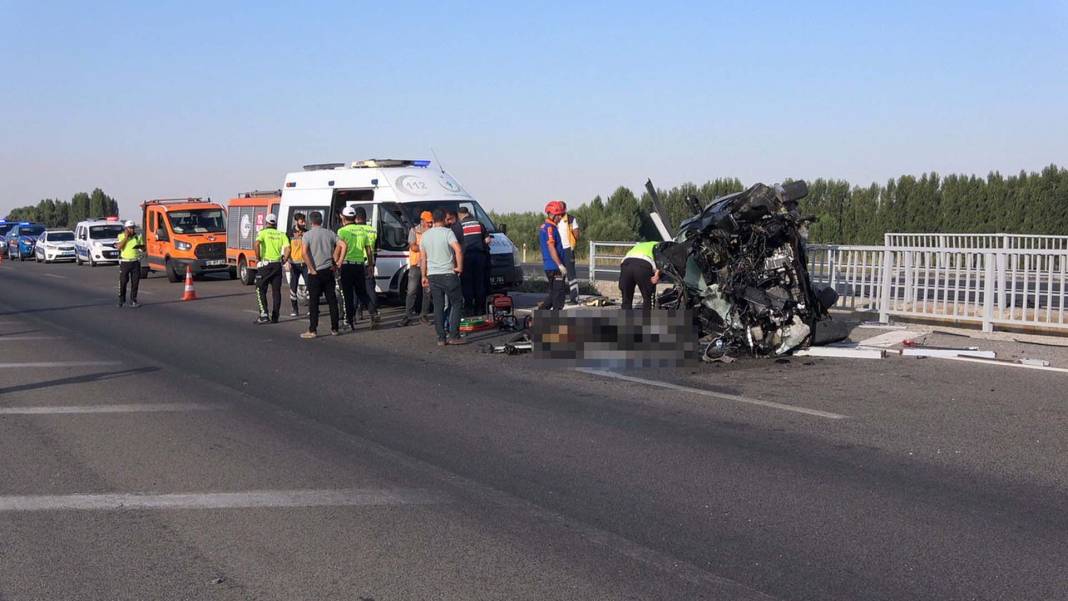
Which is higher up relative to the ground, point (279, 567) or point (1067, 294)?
point (1067, 294)

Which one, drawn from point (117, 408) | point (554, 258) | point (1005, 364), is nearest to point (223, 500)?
point (117, 408)

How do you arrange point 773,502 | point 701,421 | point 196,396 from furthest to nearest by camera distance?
point 196,396 → point 701,421 → point 773,502

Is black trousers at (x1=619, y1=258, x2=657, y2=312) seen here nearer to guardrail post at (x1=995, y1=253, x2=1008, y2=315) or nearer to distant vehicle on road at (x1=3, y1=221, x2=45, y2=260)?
guardrail post at (x1=995, y1=253, x2=1008, y2=315)

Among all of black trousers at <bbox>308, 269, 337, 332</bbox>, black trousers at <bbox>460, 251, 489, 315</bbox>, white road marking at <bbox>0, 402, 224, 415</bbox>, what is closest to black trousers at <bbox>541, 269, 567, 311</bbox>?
black trousers at <bbox>460, 251, 489, 315</bbox>

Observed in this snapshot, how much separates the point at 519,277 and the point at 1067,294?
837 centimetres

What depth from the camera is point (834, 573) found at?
17.0ft

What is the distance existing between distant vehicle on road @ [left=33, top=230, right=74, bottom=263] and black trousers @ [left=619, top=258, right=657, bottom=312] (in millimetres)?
37910

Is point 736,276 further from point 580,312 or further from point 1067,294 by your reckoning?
point 1067,294

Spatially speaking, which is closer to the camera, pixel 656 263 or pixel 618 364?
pixel 618 364

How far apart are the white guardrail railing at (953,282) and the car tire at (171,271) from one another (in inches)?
748

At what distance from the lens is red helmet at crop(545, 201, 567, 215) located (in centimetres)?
1566

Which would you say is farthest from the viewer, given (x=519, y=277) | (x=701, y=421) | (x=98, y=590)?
(x=519, y=277)

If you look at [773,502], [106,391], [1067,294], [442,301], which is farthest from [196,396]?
[1067,294]

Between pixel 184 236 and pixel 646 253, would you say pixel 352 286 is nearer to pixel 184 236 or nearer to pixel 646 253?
pixel 646 253
